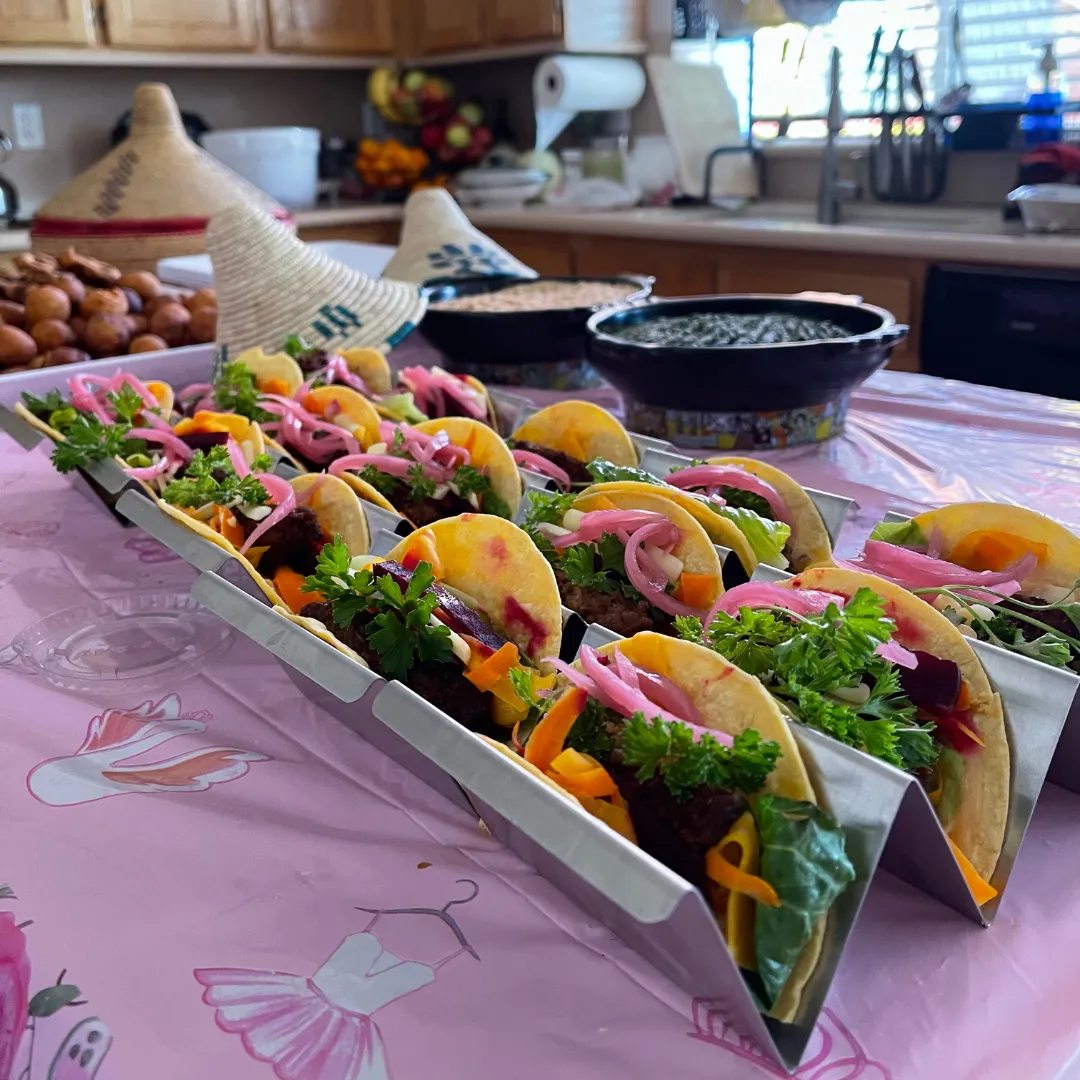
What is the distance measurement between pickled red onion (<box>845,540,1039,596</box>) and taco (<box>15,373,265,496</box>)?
0.66 metres

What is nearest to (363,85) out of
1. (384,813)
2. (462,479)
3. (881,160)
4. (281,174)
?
(281,174)

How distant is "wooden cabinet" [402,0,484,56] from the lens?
179 inches

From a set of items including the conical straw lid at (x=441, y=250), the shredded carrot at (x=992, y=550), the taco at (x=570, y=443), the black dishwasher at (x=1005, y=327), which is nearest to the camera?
the shredded carrot at (x=992, y=550)

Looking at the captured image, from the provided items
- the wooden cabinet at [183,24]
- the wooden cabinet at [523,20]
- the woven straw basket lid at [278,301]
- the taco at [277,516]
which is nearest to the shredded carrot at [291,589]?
the taco at [277,516]

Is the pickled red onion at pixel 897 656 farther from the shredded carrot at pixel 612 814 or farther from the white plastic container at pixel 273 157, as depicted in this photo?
the white plastic container at pixel 273 157

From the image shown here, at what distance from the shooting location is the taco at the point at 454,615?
2.28 ft

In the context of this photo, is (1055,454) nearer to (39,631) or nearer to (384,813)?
(384,813)

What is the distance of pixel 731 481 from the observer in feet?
3.15

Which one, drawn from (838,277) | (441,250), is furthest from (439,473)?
(838,277)

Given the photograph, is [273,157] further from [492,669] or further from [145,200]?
[492,669]

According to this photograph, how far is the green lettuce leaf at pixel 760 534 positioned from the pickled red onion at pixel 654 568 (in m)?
0.07

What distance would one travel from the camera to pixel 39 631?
95 cm

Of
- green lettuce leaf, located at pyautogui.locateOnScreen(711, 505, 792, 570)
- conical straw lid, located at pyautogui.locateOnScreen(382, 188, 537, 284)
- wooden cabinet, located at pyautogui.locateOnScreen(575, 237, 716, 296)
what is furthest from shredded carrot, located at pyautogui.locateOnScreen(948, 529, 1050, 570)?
wooden cabinet, located at pyautogui.locateOnScreen(575, 237, 716, 296)

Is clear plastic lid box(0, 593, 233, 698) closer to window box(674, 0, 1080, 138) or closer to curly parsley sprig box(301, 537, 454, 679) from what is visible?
curly parsley sprig box(301, 537, 454, 679)
